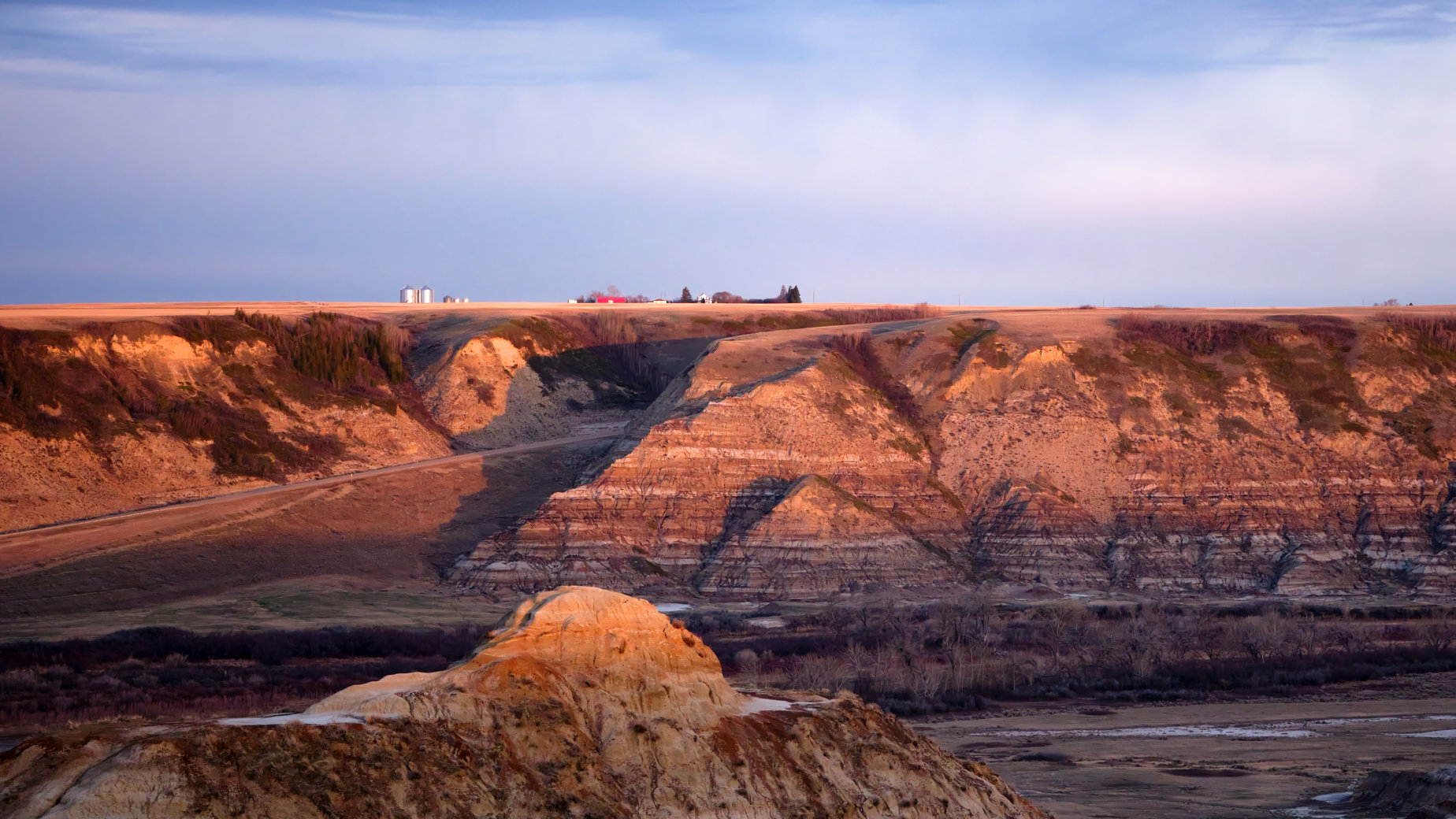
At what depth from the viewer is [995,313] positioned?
8525 centimetres

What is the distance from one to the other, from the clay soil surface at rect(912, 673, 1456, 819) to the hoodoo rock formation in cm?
601

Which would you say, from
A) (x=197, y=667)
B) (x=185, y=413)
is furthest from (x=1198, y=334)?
(x=197, y=667)

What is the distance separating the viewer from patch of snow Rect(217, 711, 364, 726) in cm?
1381

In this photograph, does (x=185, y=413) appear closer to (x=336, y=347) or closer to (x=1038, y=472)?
(x=336, y=347)

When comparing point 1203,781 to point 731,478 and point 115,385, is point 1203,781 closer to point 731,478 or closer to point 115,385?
point 731,478

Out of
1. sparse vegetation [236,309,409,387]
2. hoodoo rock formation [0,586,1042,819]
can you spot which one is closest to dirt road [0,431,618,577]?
sparse vegetation [236,309,409,387]

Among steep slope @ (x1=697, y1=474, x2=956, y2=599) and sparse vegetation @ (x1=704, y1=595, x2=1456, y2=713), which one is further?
steep slope @ (x1=697, y1=474, x2=956, y2=599)

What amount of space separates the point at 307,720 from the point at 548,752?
2.59 m

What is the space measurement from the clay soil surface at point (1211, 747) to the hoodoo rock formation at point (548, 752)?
6.01 metres

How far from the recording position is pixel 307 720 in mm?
14031

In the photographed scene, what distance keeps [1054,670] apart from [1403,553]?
24.3 meters

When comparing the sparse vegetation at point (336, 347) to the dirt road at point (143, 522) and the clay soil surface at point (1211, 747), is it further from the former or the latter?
the clay soil surface at point (1211, 747)

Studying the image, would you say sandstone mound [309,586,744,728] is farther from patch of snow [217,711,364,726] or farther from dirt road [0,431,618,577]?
dirt road [0,431,618,577]

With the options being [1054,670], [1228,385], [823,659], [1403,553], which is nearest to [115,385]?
[823,659]
